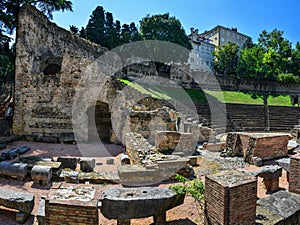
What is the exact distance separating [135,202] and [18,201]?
312 centimetres

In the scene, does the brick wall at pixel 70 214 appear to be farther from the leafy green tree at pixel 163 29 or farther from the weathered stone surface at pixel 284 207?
the leafy green tree at pixel 163 29

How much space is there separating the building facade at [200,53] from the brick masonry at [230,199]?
195ft

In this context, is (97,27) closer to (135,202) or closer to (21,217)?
(21,217)

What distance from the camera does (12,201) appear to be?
5.54 meters

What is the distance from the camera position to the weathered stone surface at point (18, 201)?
18.1 ft

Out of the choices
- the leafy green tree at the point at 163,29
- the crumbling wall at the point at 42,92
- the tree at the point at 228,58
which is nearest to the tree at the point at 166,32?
the leafy green tree at the point at 163,29

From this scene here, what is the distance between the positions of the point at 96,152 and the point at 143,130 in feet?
10.4

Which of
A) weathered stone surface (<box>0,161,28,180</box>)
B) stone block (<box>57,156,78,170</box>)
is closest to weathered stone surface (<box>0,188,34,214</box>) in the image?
weathered stone surface (<box>0,161,28,180</box>)

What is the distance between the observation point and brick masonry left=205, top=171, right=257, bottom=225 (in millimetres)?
4242

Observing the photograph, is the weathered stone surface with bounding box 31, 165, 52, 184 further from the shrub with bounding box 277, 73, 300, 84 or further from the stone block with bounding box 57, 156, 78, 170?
the shrub with bounding box 277, 73, 300, 84

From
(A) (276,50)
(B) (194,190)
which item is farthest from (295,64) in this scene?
(B) (194,190)

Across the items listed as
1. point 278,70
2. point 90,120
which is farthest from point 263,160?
point 278,70

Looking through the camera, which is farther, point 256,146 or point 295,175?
point 256,146

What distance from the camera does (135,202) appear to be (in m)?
4.52
